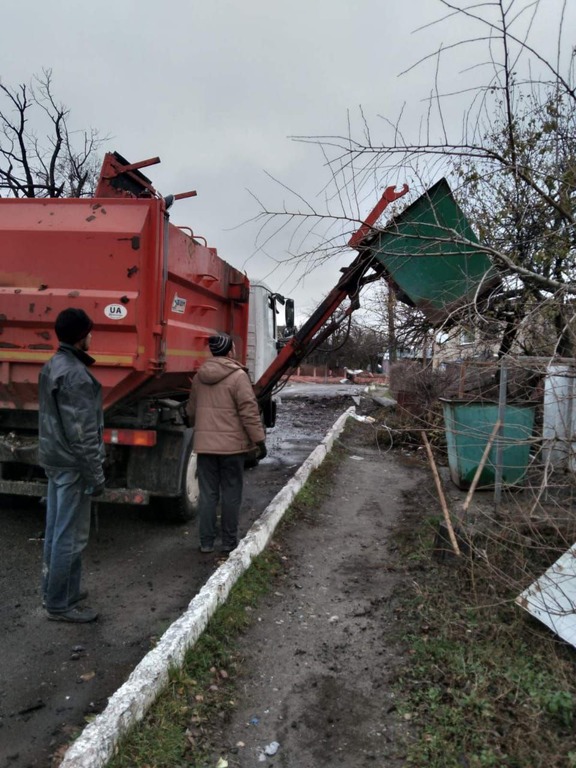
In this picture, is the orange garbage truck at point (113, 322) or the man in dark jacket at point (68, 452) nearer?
the man in dark jacket at point (68, 452)

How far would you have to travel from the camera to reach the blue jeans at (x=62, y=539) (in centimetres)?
346

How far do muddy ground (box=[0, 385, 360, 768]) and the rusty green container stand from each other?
110 inches

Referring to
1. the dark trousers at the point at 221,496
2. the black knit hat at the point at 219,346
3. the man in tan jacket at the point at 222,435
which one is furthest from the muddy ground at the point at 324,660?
the black knit hat at the point at 219,346

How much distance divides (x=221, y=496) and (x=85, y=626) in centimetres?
148

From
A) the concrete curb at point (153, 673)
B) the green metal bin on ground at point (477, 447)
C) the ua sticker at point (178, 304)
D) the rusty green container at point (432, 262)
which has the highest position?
the rusty green container at point (432, 262)

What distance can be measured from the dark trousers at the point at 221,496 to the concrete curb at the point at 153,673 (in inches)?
9.7

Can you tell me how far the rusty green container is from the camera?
4.71m

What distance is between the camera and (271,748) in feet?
8.01

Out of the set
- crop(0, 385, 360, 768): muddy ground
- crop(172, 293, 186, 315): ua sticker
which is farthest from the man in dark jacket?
crop(172, 293, 186, 315): ua sticker

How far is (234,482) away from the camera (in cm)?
464

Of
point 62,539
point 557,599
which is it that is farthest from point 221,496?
point 557,599

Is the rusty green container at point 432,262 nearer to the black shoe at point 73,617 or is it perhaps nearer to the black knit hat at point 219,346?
the black knit hat at point 219,346

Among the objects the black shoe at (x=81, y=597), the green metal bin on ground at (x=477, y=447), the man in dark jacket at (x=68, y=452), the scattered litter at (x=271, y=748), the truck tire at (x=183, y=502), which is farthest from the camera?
the green metal bin on ground at (x=477, y=447)

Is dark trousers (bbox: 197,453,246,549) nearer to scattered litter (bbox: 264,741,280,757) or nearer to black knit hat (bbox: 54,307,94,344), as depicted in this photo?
black knit hat (bbox: 54,307,94,344)
